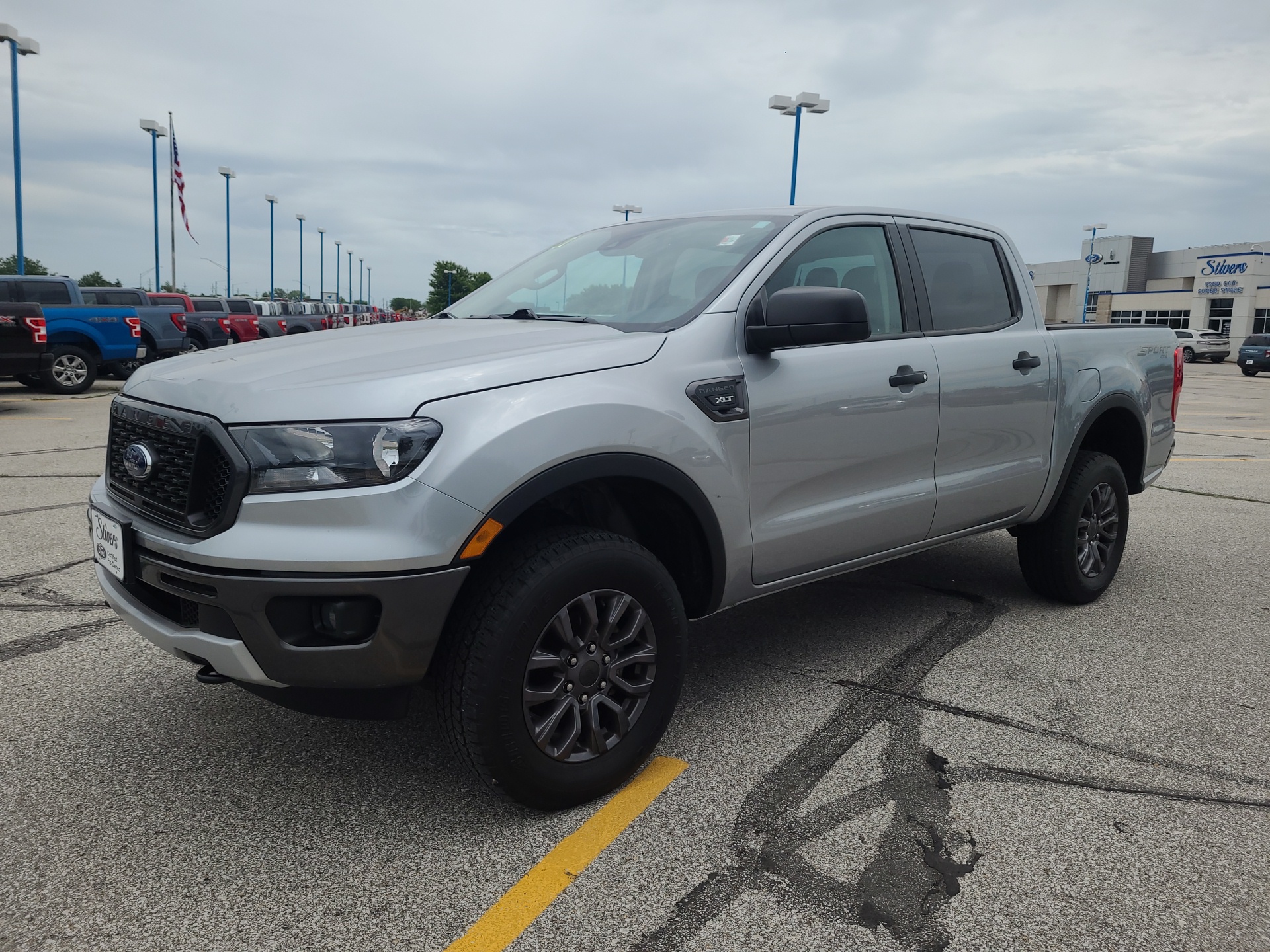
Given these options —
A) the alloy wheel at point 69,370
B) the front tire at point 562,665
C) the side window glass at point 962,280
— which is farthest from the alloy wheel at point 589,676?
the alloy wheel at point 69,370

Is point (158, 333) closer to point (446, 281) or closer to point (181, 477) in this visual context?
point (181, 477)

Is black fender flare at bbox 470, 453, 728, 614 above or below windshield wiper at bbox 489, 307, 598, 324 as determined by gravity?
below

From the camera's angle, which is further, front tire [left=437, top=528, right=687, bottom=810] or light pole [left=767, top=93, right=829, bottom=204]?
light pole [left=767, top=93, right=829, bottom=204]

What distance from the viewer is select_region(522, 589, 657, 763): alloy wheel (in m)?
2.62

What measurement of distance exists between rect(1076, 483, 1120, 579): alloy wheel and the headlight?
348 centimetres

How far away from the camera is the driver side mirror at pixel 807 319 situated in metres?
3.02

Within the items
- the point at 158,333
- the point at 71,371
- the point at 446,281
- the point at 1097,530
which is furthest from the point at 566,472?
the point at 446,281

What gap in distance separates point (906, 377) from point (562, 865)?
84.0 inches

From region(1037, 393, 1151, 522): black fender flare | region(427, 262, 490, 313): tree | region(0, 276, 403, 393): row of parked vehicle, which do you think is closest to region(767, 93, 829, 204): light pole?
region(0, 276, 403, 393): row of parked vehicle

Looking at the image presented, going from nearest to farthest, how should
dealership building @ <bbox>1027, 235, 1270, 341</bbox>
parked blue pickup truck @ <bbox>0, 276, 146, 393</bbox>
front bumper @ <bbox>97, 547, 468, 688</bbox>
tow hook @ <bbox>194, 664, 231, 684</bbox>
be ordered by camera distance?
1. front bumper @ <bbox>97, 547, 468, 688</bbox>
2. tow hook @ <bbox>194, 664, 231, 684</bbox>
3. parked blue pickup truck @ <bbox>0, 276, 146, 393</bbox>
4. dealership building @ <bbox>1027, 235, 1270, 341</bbox>

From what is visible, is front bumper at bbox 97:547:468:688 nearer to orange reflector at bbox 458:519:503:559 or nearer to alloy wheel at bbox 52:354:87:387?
orange reflector at bbox 458:519:503:559

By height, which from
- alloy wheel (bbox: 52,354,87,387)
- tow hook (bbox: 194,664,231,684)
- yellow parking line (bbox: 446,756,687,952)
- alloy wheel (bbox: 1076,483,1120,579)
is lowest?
yellow parking line (bbox: 446,756,687,952)

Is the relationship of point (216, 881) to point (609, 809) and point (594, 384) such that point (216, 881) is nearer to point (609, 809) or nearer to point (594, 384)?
point (609, 809)

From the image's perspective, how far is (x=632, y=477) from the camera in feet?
9.23
